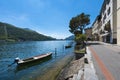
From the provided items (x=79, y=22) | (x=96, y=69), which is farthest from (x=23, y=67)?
(x=79, y=22)

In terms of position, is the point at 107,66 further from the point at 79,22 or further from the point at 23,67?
the point at 79,22

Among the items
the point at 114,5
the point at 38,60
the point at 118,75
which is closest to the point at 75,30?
the point at 114,5

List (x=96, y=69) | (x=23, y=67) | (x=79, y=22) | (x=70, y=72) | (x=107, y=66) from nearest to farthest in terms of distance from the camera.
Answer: (x=96, y=69)
(x=107, y=66)
(x=70, y=72)
(x=23, y=67)
(x=79, y=22)

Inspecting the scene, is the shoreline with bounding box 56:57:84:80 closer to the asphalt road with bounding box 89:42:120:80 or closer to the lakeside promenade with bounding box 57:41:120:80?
the lakeside promenade with bounding box 57:41:120:80

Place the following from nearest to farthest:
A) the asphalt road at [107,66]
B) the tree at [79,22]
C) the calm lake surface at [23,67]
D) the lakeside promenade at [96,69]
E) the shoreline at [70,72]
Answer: the lakeside promenade at [96,69] < the asphalt road at [107,66] < the shoreline at [70,72] < the calm lake surface at [23,67] < the tree at [79,22]

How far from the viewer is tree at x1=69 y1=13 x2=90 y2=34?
61.7 metres

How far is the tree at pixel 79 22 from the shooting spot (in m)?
61.7

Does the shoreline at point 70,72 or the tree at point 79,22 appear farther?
the tree at point 79,22

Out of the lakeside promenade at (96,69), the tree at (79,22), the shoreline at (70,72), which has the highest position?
the tree at (79,22)

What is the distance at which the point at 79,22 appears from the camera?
61562mm

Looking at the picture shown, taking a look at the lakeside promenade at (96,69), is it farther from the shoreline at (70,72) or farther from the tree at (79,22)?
the tree at (79,22)

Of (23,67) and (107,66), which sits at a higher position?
(107,66)

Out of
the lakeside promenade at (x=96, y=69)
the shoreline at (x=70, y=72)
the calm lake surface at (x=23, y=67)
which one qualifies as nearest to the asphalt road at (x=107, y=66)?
the lakeside promenade at (x=96, y=69)

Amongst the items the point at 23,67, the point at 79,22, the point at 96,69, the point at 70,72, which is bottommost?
the point at 23,67
